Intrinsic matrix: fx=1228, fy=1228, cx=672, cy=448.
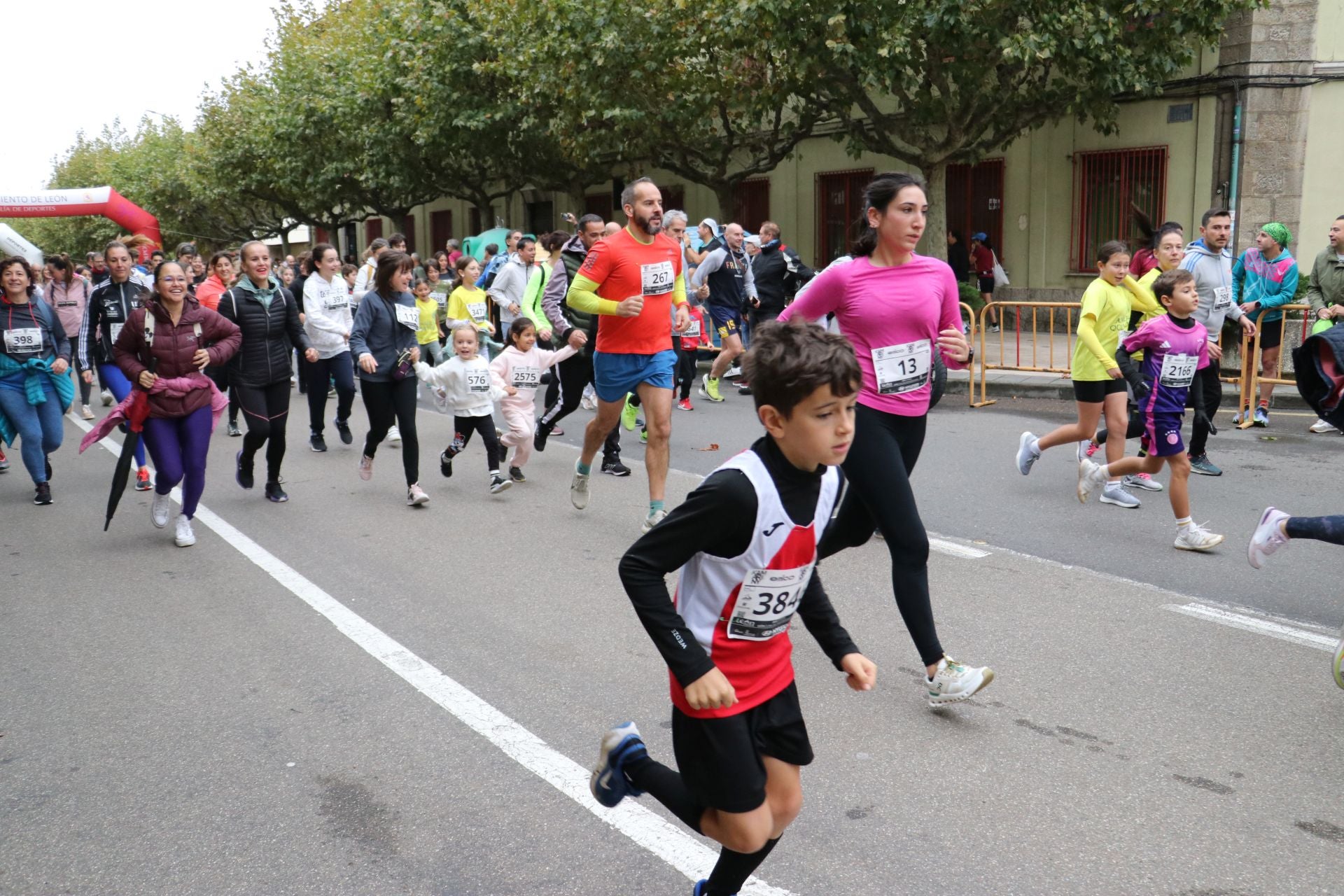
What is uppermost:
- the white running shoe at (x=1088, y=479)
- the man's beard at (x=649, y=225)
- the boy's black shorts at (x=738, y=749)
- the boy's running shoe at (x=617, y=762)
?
the man's beard at (x=649, y=225)

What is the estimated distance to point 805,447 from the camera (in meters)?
2.66

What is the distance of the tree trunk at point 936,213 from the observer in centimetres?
1833

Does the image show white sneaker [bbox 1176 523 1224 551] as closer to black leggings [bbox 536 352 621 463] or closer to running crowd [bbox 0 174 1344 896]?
running crowd [bbox 0 174 1344 896]

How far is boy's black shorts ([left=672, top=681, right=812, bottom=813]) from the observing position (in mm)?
2648

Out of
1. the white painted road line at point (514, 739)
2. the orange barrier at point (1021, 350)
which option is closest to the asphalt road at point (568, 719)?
the white painted road line at point (514, 739)

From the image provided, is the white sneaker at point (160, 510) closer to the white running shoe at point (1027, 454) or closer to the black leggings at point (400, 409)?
the black leggings at point (400, 409)

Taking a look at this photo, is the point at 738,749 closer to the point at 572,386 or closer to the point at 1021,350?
the point at 572,386

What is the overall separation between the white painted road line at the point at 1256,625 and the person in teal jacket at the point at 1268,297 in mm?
6120

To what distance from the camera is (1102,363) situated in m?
7.51

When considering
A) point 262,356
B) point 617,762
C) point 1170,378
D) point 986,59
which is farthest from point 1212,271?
point 617,762

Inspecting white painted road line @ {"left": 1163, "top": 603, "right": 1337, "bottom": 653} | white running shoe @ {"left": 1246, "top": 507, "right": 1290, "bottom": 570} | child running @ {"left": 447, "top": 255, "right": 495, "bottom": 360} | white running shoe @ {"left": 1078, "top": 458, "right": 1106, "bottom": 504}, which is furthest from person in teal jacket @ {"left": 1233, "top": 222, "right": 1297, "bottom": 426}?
child running @ {"left": 447, "top": 255, "right": 495, "bottom": 360}

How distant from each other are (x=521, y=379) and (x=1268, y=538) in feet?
18.4

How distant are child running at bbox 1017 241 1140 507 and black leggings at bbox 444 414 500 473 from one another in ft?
12.9

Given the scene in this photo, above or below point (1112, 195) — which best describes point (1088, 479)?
below
